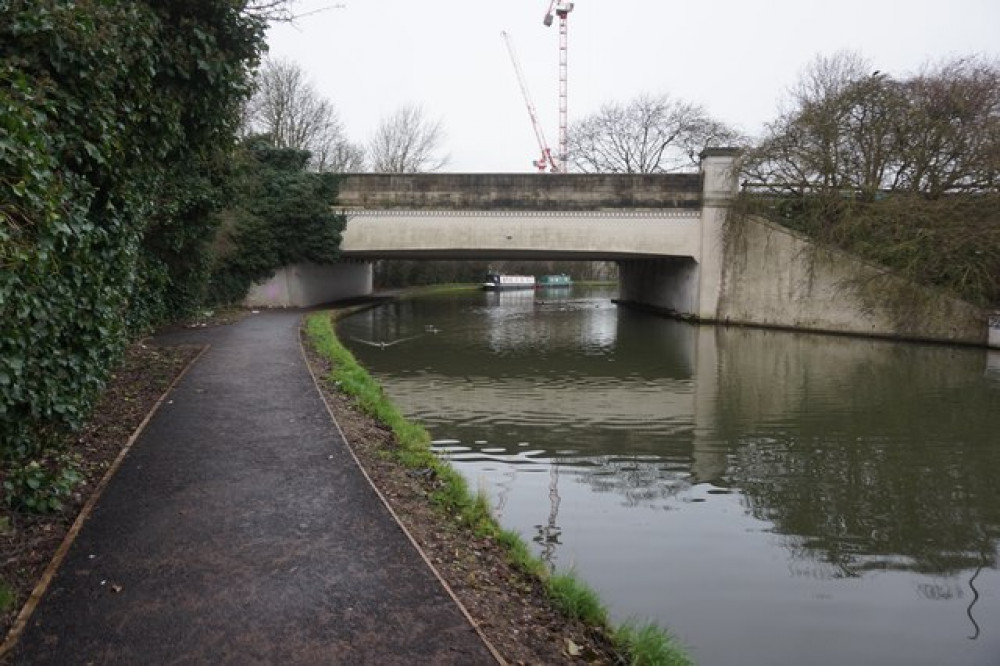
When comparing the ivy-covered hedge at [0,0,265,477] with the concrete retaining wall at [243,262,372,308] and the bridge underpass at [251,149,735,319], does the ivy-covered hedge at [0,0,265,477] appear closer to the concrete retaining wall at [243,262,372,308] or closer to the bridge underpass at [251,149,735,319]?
the bridge underpass at [251,149,735,319]

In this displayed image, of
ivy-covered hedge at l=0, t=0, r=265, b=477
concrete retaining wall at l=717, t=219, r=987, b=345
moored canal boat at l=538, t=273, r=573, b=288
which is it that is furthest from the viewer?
moored canal boat at l=538, t=273, r=573, b=288

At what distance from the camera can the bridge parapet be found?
896 inches

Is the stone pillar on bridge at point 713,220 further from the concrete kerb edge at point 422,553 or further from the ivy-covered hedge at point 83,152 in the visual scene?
the ivy-covered hedge at point 83,152

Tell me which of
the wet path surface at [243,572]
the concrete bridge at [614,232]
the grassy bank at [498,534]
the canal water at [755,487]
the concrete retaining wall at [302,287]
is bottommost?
the canal water at [755,487]

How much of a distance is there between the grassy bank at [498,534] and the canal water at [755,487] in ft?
1.49

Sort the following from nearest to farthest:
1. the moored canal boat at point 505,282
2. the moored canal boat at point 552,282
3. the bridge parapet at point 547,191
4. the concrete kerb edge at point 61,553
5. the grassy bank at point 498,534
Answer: the concrete kerb edge at point 61,553 → the grassy bank at point 498,534 → the bridge parapet at point 547,191 → the moored canal boat at point 505,282 → the moored canal boat at point 552,282

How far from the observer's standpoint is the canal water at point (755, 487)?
169 inches

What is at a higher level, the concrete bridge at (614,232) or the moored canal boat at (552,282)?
the concrete bridge at (614,232)

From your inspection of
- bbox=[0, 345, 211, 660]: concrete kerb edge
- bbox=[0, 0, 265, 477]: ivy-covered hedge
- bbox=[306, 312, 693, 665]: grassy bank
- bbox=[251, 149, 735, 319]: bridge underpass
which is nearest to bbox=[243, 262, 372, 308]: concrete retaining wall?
bbox=[251, 149, 735, 319]: bridge underpass

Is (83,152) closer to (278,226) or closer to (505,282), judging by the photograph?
(278,226)

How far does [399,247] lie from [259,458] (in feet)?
60.3

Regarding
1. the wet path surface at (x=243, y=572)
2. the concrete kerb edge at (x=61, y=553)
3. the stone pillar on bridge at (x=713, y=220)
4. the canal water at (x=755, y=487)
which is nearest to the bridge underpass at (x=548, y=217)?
the stone pillar on bridge at (x=713, y=220)

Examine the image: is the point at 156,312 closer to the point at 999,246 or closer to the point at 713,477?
the point at 713,477

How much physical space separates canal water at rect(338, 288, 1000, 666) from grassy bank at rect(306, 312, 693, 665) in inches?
17.8
